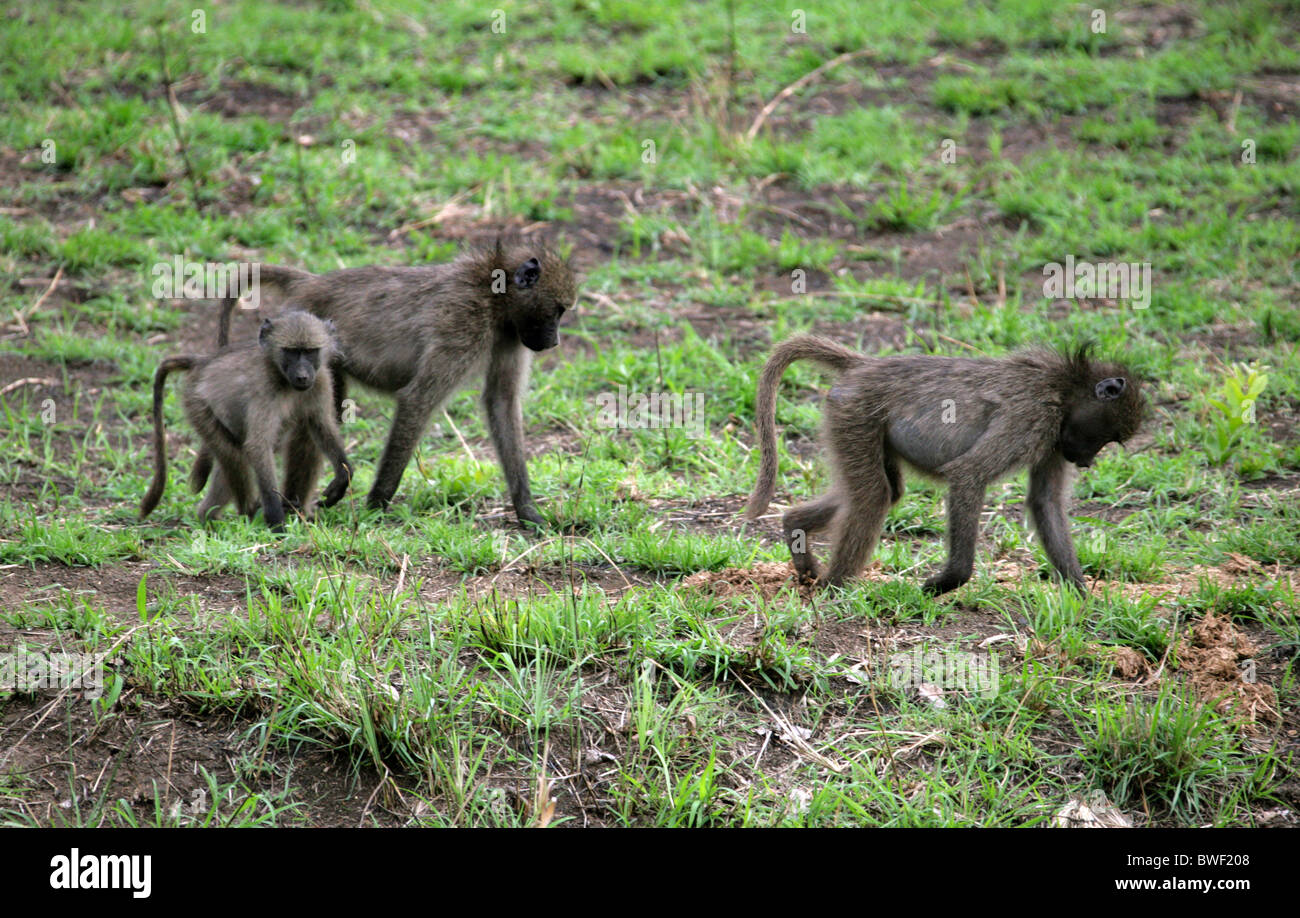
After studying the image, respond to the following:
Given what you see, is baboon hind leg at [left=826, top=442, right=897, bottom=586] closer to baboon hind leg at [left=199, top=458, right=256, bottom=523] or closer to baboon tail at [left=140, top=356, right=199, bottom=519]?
baboon hind leg at [left=199, top=458, right=256, bottom=523]

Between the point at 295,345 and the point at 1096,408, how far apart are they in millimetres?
3509

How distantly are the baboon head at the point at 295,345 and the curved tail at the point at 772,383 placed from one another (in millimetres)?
2073

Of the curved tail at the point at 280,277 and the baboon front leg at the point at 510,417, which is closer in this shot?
the baboon front leg at the point at 510,417

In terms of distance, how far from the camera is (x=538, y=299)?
21.2 ft

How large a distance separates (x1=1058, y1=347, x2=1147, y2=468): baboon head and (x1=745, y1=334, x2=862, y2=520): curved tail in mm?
905

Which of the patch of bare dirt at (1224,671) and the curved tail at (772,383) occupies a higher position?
the curved tail at (772,383)

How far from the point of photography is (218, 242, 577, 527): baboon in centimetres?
629

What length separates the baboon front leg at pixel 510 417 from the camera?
20.9 ft

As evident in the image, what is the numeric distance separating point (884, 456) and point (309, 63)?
Answer: 27.4ft

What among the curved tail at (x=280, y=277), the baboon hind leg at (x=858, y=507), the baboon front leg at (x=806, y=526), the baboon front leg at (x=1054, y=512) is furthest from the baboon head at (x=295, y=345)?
the baboon front leg at (x=1054, y=512)

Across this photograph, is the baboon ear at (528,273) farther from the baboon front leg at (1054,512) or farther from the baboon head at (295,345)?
the baboon front leg at (1054,512)

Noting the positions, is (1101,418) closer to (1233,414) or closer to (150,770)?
(1233,414)

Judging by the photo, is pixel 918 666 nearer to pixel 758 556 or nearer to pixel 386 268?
pixel 758 556

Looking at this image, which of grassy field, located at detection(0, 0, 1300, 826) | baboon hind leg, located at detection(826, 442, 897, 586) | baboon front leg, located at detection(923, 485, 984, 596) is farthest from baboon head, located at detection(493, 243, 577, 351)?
baboon front leg, located at detection(923, 485, 984, 596)
